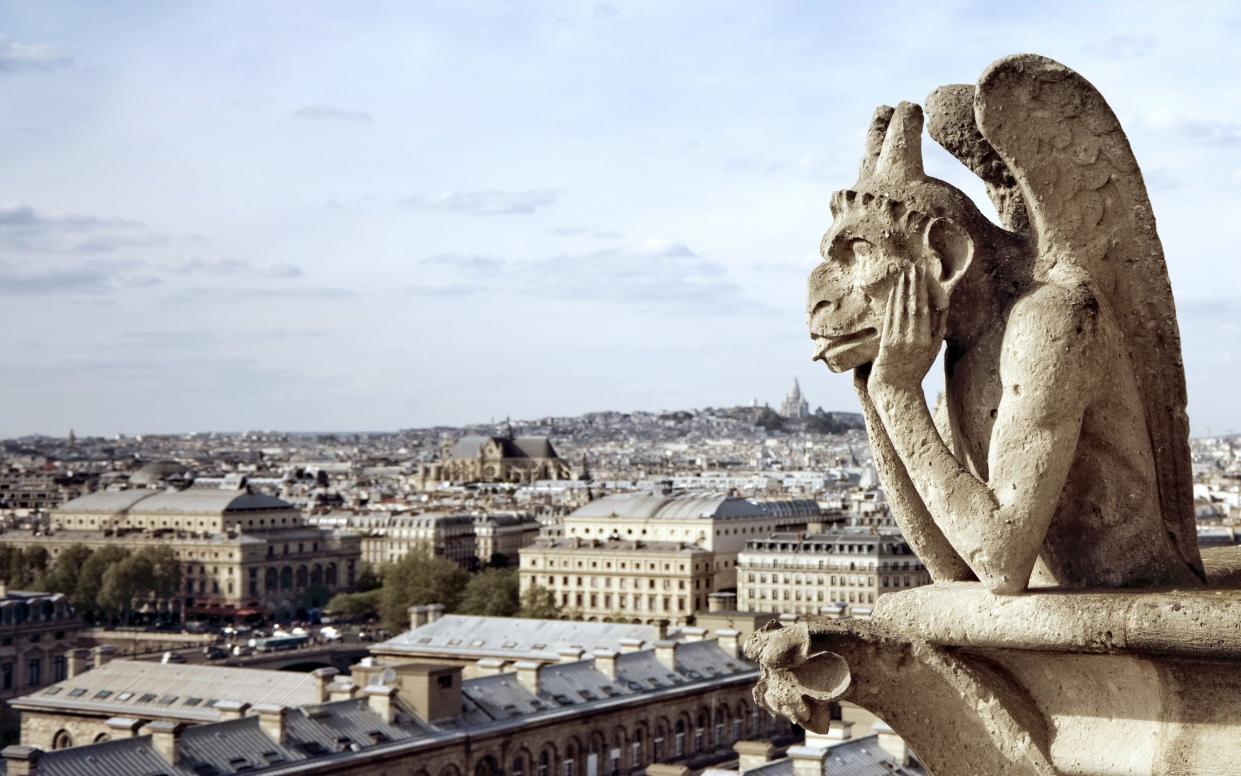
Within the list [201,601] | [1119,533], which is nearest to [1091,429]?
[1119,533]

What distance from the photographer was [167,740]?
35.8 meters

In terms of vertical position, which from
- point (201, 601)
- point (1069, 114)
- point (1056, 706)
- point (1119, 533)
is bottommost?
point (201, 601)

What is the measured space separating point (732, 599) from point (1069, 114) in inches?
2976

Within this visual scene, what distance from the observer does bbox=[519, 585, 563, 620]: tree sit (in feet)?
287

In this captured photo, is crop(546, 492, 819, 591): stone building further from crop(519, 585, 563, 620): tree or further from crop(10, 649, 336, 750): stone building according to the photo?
crop(10, 649, 336, 750): stone building

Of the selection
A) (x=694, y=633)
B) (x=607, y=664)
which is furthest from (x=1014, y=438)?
(x=694, y=633)

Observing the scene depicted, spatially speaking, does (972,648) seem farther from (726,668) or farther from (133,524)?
(133,524)

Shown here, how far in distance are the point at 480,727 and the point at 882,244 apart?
38754mm

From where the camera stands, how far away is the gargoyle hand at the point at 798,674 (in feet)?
17.1

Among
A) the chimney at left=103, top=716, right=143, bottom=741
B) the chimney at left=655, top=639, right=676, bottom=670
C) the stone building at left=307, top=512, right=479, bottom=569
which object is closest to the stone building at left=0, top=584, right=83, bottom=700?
the chimney at left=655, top=639, right=676, bottom=670

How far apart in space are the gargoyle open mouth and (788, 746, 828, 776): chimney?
85.8 feet

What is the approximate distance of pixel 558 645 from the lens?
60750 mm

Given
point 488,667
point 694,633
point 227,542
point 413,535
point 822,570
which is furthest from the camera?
point 413,535

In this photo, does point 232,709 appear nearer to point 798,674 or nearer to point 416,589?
point 798,674
